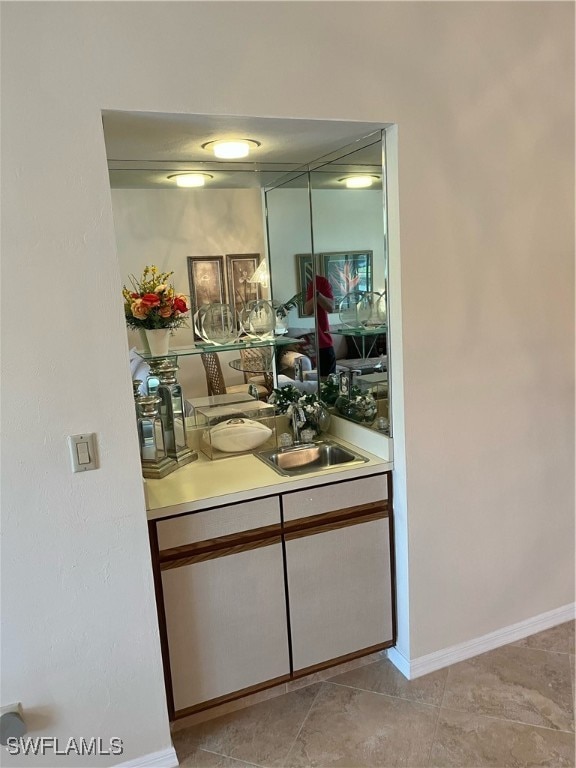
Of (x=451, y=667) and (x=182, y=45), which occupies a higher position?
(x=182, y=45)

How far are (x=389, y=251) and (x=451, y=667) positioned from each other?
1.81 m

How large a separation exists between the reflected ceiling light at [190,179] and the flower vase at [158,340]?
2.32ft

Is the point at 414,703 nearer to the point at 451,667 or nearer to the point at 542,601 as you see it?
the point at 451,667

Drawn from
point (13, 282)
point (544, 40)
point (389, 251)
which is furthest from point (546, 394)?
point (13, 282)

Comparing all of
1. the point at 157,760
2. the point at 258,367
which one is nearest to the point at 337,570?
the point at 157,760

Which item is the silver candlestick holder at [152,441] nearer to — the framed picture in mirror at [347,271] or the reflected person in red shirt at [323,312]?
the reflected person in red shirt at [323,312]

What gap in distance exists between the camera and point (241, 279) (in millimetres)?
2713

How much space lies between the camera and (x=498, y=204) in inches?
88.6

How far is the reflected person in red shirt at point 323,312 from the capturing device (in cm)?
278

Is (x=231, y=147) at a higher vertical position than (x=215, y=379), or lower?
higher

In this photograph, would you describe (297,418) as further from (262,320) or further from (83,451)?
(83,451)

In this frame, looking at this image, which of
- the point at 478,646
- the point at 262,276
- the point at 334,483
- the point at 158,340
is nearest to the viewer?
the point at 334,483

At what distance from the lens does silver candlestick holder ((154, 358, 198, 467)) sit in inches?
95.3

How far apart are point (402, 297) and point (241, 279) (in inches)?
35.3
